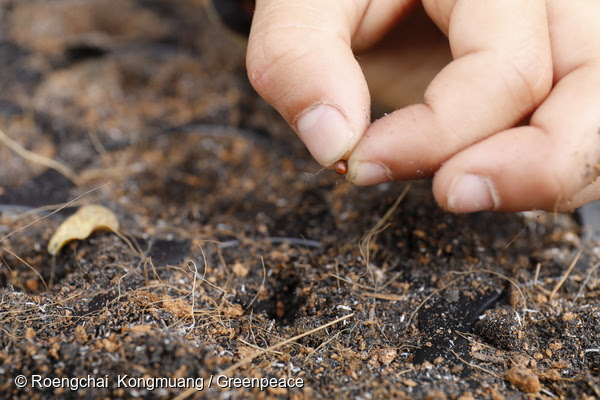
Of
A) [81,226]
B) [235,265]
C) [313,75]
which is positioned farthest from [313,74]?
[81,226]

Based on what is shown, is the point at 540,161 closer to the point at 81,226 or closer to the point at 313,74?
the point at 313,74

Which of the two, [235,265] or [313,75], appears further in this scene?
[235,265]

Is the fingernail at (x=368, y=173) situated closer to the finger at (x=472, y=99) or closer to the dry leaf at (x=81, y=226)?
the finger at (x=472, y=99)

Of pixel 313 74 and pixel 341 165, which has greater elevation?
pixel 313 74

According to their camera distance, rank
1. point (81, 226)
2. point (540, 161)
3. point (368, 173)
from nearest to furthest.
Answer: point (540, 161), point (368, 173), point (81, 226)

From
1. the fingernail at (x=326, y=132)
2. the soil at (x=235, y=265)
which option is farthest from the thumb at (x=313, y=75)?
the soil at (x=235, y=265)

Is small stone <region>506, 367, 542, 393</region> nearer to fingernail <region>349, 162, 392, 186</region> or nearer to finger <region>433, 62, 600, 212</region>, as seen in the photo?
finger <region>433, 62, 600, 212</region>

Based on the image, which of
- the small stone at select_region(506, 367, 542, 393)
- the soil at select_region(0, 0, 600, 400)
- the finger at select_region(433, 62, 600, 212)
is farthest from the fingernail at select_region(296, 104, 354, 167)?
the small stone at select_region(506, 367, 542, 393)

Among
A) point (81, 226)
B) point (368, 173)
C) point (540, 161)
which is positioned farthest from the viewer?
point (81, 226)
